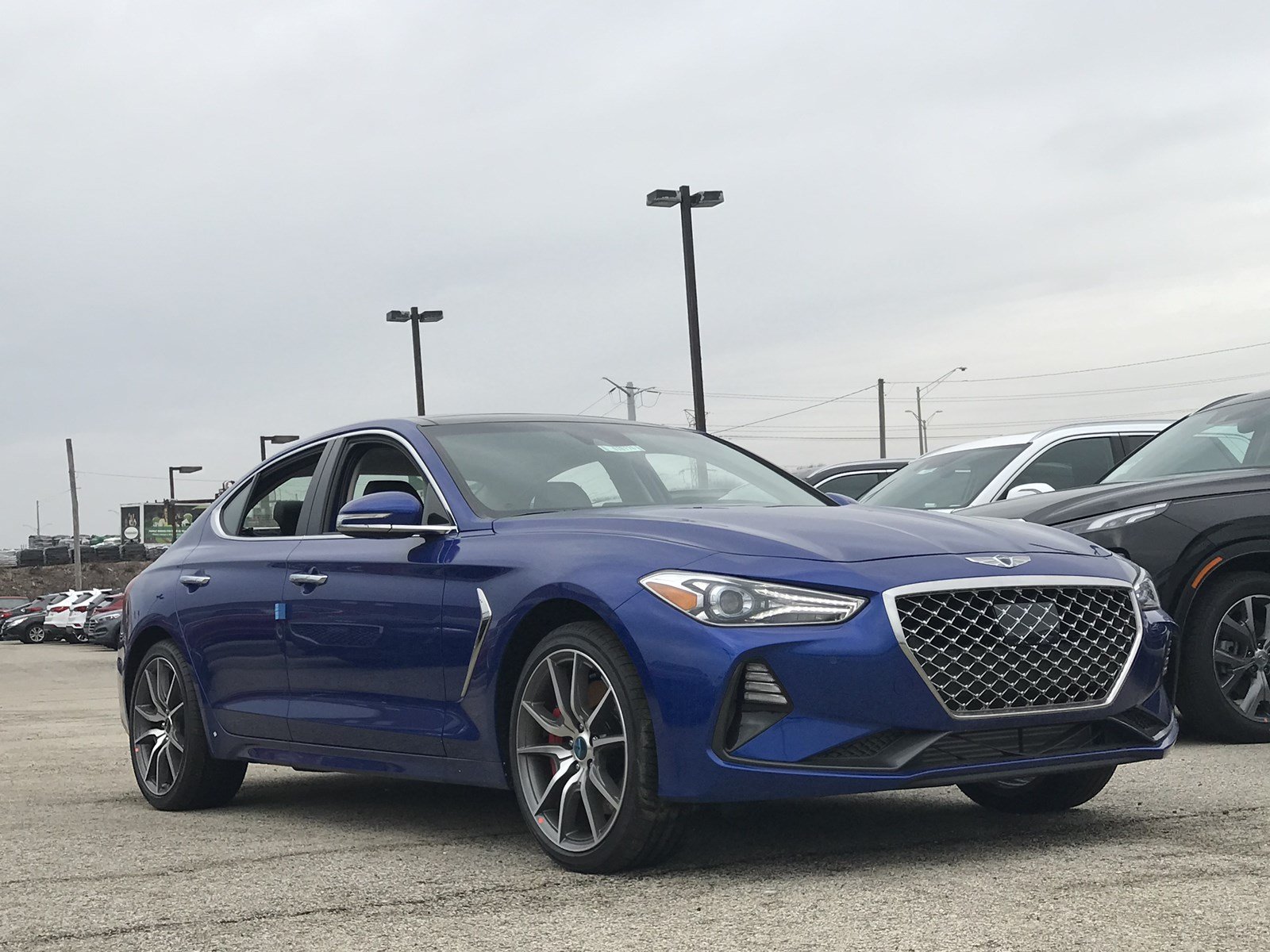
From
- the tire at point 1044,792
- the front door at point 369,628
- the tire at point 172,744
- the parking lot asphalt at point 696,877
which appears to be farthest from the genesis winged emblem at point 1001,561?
the tire at point 172,744

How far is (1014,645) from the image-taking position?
4887 mm

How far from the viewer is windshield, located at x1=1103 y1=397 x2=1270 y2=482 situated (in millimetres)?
8852

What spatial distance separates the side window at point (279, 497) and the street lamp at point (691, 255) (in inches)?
766

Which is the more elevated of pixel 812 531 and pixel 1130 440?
pixel 1130 440

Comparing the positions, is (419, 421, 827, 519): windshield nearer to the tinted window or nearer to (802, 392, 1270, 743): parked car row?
(802, 392, 1270, 743): parked car row

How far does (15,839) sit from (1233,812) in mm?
4416

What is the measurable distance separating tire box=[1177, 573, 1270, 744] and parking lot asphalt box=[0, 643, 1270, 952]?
1.19 feet

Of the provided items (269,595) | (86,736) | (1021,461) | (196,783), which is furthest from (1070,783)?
(86,736)

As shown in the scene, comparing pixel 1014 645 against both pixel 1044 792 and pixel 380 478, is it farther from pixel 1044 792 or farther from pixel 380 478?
pixel 380 478

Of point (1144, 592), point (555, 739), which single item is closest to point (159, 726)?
point (555, 739)

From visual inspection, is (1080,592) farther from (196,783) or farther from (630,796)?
(196,783)

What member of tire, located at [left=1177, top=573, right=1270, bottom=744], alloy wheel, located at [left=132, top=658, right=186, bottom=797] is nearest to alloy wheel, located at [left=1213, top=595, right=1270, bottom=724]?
tire, located at [left=1177, top=573, right=1270, bottom=744]

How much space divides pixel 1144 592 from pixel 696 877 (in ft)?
5.86

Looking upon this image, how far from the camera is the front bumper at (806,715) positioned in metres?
4.68
